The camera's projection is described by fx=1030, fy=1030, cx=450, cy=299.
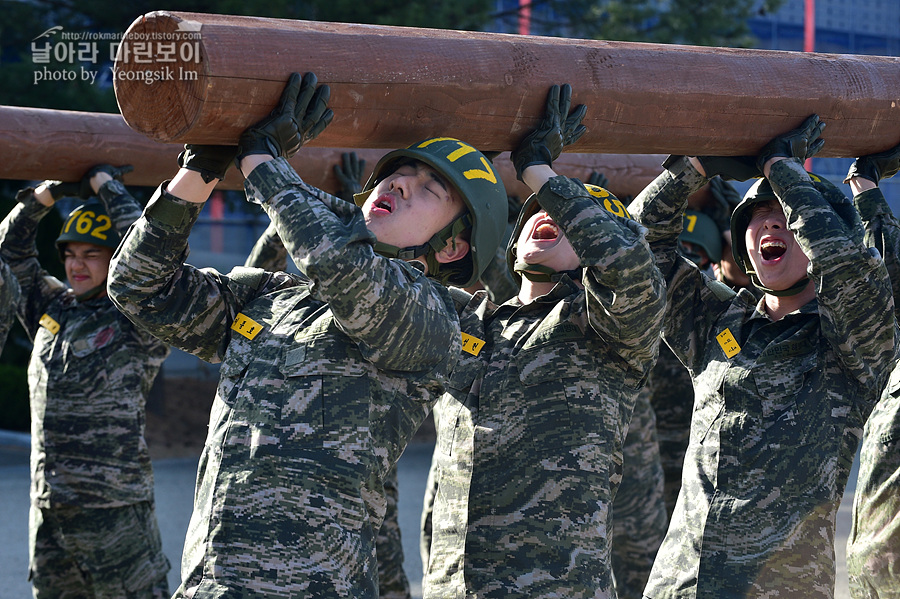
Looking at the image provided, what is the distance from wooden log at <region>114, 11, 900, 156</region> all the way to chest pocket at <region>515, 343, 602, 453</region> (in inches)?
26.8

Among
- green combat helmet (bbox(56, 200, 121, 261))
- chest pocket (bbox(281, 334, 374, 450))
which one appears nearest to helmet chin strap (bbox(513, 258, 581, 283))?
chest pocket (bbox(281, 334, 374, 450))

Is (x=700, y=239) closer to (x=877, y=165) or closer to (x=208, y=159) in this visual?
(x=877, y=165)

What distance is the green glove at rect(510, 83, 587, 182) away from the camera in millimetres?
2947

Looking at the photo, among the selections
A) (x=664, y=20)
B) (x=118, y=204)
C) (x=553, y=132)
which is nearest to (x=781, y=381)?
(x=553, y=132)

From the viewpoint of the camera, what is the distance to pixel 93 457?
188 inches

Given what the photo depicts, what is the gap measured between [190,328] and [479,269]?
839mm

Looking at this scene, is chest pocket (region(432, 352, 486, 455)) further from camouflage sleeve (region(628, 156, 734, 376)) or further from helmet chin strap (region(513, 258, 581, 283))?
camouflage sleeve (region(628, 156, 734, 376))

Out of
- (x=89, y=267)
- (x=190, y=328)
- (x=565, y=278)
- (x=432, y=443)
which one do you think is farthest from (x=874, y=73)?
(x=432, y=443)

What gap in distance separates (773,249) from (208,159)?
199 centimetres

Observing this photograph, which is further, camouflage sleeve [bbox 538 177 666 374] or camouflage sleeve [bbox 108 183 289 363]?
camouflage sleeve [bbox 538 177 666 374]

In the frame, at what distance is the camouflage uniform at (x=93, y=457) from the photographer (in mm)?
4684

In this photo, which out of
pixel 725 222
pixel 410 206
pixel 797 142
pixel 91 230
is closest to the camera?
pixel 410 206

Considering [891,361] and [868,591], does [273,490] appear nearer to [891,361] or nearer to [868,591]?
[891,361]

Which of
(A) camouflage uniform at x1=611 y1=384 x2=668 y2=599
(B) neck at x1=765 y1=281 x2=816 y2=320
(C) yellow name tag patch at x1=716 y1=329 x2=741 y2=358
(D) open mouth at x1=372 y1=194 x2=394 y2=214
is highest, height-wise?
(D) open mouth at x1=372 y1=194 x2=394 y2=214
